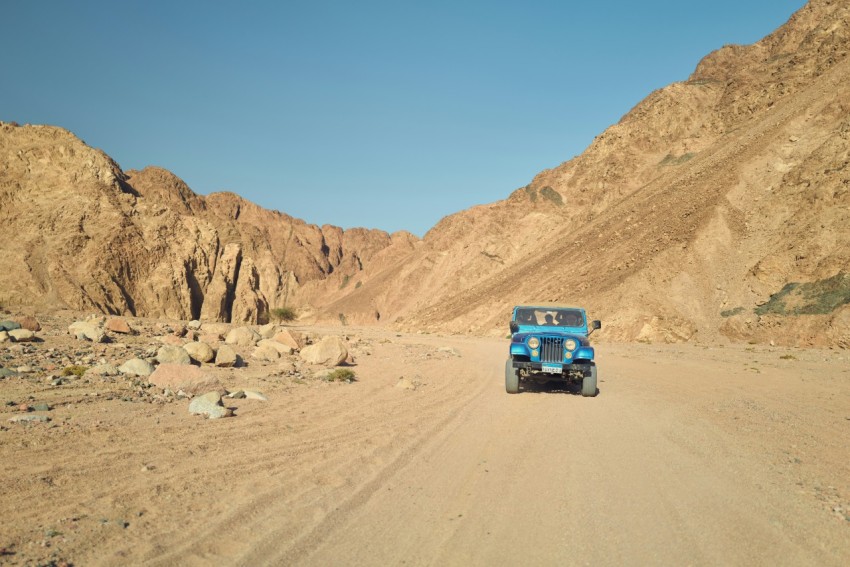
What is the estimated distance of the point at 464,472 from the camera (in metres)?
6.63

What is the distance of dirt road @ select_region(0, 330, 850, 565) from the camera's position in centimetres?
442

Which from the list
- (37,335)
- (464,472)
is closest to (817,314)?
(464,472)

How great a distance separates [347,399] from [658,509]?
7.80m

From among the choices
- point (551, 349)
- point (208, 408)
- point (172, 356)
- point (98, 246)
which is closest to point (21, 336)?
point (172, 356)

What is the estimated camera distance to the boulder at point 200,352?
15.2 m

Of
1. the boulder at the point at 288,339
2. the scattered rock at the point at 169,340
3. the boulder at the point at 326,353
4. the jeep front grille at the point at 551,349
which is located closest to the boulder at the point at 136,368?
the boulder at the point at 326,353

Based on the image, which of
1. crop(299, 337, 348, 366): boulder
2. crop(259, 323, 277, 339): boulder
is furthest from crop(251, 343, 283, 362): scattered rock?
crop(259, 323, 277, 339): boulder

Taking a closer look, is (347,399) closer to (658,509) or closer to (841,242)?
(658,509)

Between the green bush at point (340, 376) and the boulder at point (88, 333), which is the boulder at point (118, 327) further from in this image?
the green bush at point (340, 376)

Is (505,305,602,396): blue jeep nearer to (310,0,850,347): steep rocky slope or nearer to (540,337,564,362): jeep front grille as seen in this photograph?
(540,337,564,362): jeep front grille

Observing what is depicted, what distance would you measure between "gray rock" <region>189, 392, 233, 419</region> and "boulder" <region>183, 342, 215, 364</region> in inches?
231

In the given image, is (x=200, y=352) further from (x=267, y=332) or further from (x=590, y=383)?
(x=590, y=383)

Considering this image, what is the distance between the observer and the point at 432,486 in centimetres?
607

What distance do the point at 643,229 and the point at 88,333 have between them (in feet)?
160
